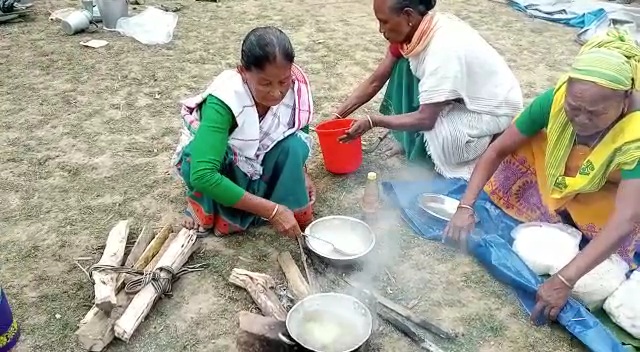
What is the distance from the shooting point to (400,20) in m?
2.94

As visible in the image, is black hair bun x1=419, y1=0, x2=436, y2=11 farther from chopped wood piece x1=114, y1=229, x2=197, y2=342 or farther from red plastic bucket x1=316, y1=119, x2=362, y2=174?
chopped wood piece x1=114, y1=229, x2=197, y2=342

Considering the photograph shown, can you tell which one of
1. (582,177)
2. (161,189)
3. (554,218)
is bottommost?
(161,189)

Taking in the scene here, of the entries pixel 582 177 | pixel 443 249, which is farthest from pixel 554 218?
pixel 443 249

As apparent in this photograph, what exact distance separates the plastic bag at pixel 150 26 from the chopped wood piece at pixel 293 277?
331 cm

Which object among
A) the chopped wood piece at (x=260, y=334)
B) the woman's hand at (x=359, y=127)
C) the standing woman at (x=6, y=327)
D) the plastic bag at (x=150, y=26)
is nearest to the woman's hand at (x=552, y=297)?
the chopped wood piece at (x=260, y=334)

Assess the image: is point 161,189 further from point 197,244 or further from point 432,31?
point 432,31

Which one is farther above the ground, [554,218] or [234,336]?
[554,218]

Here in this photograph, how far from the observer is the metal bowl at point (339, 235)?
2721 millimetres

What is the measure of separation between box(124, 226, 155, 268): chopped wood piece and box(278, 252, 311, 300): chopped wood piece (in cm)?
62

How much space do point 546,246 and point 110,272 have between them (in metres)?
1.86

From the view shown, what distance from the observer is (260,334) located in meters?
2.19

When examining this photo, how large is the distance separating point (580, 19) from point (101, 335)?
5.36 metres

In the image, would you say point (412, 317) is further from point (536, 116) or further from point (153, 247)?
point (153, 247)

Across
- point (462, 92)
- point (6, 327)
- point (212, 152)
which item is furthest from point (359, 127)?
point (6, 327)
